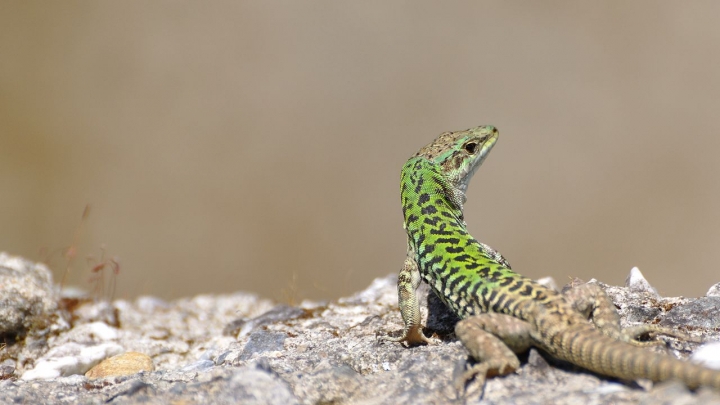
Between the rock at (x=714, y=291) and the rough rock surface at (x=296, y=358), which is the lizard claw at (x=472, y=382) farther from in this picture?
the rock at (x=714, y=291)

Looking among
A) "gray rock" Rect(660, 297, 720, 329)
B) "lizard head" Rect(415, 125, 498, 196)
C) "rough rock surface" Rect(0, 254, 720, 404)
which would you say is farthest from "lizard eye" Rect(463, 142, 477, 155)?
"gray rock" Rect(660, 297, 720, 329)

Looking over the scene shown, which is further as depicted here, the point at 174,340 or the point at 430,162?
the point at 174,340

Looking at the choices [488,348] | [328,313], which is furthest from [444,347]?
[328,313]

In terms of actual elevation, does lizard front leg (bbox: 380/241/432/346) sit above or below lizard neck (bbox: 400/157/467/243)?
below

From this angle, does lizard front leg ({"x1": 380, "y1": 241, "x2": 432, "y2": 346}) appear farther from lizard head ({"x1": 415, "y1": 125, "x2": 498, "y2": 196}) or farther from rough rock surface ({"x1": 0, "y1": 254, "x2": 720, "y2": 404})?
lizard head ({"x1": 415, "y1": 125, "x2": 498, "y2": 196})

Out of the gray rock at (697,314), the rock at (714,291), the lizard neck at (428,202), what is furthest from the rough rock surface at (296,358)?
the lizard neck at (428,202)

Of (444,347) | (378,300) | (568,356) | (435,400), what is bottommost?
(435,400)

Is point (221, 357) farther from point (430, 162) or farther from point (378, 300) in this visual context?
point (430, 162)

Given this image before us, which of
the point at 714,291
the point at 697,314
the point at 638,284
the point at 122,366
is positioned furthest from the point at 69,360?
the point at 714,291
